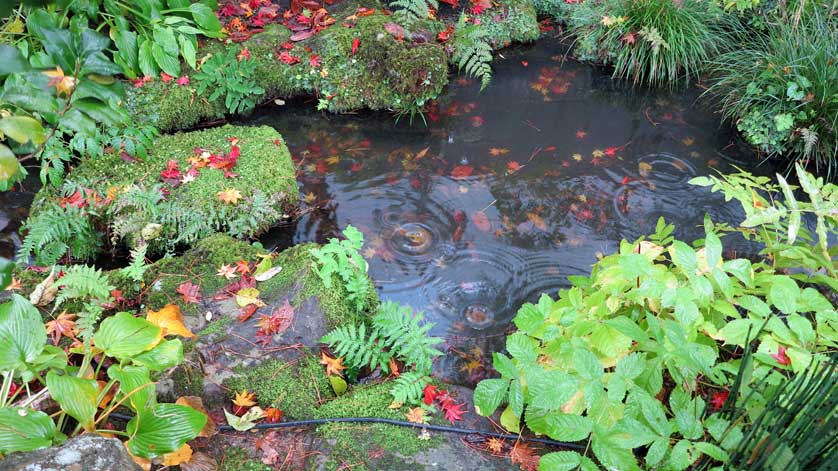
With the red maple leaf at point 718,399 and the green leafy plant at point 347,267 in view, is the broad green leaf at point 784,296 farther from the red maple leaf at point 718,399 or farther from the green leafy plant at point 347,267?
the green leafy plant at point 347,267

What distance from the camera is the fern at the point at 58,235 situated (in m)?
3.72

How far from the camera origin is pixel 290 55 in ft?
18.6

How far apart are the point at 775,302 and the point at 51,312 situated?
11.6ft

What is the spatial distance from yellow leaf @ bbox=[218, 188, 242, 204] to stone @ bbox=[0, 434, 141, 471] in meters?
2.37

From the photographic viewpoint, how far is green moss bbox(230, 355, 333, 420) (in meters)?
2.92

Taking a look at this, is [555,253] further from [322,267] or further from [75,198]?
[75,198]

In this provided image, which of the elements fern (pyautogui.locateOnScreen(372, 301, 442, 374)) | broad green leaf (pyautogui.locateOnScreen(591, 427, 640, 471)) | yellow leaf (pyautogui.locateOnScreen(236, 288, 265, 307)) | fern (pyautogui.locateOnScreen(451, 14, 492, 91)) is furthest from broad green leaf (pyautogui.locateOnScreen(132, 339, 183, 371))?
fern (pyautogui.locateOnScreen(451, 14, 492, 91))

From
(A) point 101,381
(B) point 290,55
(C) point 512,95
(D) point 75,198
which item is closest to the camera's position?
(A) point 101,381

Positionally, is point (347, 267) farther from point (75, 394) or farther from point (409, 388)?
point (75, 394)

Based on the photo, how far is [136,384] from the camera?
2.26m

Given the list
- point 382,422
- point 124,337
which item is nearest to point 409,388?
Result: point 382,422

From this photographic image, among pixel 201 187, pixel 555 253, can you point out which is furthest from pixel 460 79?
pixel 201 187

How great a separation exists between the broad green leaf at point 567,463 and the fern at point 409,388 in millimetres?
899

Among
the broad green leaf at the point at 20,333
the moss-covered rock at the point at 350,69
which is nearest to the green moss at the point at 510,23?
the moss-covered rock at the point at 350,69
